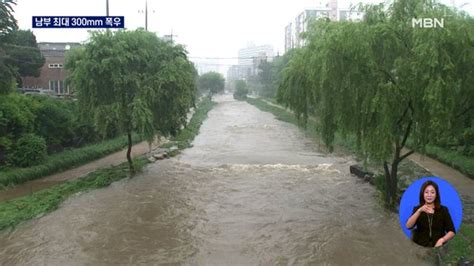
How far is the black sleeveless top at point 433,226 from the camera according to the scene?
8.62 ft

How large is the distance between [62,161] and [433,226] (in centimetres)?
2124

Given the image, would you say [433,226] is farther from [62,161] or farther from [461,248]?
[62,161]

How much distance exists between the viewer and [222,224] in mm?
13141

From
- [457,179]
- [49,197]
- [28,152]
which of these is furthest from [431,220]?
[28,152]

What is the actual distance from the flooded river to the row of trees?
2535 millimetres

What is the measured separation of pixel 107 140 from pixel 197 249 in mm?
20007

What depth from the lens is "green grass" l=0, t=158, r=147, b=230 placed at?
13648 millimetres

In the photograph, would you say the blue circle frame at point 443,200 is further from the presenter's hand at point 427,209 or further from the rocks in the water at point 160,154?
the rocks in the water at point 160,154

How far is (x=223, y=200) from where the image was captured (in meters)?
15.8

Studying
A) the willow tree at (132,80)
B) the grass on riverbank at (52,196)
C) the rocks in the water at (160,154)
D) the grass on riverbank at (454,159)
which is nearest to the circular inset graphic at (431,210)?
the grass on riverbank at (52,196)

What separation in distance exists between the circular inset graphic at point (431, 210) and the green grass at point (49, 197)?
1285 cm

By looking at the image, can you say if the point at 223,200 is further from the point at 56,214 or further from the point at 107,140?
the point at 107,140

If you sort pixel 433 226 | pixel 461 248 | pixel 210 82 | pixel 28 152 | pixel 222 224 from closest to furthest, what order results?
pixel 433 226 → pixel 461 248 → pixel 222 224 → pixel 28 152 → pixel 210 82

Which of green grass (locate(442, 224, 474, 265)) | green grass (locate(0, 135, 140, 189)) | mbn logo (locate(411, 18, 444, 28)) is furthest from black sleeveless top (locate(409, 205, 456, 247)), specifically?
green grass (locate(0, 135, 140, 189))
